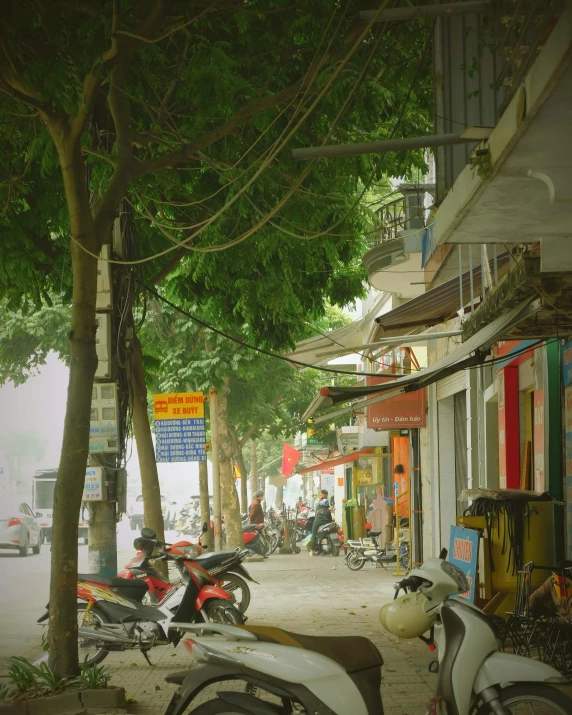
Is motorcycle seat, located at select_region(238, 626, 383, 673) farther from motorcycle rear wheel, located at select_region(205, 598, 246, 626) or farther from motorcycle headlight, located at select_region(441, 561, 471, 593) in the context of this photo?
motorcycle rear wheel, located at select_region(205, 598, 246, 626)

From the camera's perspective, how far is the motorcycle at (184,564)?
34.3 feet

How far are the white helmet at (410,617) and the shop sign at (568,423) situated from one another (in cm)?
526

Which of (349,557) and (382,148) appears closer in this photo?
(382,148)

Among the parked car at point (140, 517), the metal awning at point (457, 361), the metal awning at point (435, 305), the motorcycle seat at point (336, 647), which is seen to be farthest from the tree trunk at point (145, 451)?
the parked car at point (140, 517)

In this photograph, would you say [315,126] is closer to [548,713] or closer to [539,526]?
[539,526]

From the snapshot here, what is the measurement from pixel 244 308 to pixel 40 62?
627 centimetres

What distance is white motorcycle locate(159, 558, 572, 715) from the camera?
15.9ft

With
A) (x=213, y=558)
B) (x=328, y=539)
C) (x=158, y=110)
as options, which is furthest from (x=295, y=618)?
(x=328, y=539)

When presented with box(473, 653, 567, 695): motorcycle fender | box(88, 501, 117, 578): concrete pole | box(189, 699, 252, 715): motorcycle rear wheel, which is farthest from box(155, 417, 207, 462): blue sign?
box(189, 699, 252, 715): motorcycle rear wheel

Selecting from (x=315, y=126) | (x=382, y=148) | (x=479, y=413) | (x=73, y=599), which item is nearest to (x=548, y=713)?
(x=382, y=148)

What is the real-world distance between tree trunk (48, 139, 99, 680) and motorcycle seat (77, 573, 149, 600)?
1.80 meters

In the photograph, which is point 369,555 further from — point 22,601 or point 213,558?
point 213,558

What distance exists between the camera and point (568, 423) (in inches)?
419

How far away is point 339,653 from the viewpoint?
508 cm
